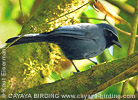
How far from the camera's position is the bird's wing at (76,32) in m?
2.75

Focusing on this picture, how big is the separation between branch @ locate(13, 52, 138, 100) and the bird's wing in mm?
640

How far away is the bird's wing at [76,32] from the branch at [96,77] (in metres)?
0.64

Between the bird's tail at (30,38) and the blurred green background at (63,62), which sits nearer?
the bird's tail at (30,38)

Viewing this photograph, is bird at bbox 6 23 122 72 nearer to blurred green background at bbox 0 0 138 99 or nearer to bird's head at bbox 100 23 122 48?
bird's head at bbox 100 23 122 48

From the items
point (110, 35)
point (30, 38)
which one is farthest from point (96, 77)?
point (110, 35)

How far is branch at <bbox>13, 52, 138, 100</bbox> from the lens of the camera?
6.91 feet

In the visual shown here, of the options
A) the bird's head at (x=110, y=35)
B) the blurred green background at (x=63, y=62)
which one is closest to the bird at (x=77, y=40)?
the bird's head at (x=110, y=35)

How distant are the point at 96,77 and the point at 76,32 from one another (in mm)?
818

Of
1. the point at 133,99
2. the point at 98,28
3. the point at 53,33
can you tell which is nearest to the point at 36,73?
the point at 53,33

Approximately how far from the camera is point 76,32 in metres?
2.84

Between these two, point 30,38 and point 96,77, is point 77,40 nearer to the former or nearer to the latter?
point 30,38

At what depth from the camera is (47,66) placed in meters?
3.47

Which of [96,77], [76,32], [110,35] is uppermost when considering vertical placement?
[76,32]

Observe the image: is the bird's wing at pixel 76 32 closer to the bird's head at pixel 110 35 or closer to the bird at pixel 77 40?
the bird at pixel 77 40
